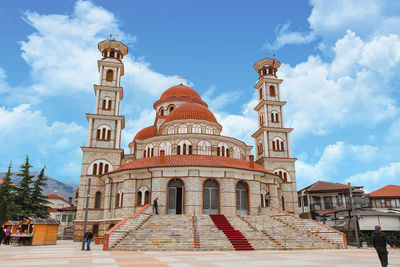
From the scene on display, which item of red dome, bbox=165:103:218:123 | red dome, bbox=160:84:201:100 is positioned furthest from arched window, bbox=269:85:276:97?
red dome, bbox=165:103:218:123

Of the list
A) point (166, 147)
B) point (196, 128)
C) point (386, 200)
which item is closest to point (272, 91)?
point (196, 128)

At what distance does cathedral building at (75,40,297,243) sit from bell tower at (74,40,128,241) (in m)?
0.10

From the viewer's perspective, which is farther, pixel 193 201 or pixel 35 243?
pixel 193 201

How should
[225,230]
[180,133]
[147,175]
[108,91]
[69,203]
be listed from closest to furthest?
1. [225,230]
2. [147,175]
3. [180,133]
4. [108,91]
5. [69,203]

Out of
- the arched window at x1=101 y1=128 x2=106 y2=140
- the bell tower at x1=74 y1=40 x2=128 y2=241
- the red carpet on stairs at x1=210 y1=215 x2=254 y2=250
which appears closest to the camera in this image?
the red carpet on stairs at x1=210 y1=215 x2=254 y2=250

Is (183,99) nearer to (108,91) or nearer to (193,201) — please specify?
(108,91)

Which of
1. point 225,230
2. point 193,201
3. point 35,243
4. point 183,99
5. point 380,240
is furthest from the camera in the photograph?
point 183,99

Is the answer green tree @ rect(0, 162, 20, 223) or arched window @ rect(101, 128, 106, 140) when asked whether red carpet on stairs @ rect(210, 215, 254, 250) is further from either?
green tree @ rect(0, 162, 20, 223)

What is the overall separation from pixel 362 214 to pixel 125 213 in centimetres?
2233

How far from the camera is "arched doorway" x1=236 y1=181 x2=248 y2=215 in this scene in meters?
29.7

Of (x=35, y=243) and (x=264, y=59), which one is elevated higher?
(x=264, y=59)

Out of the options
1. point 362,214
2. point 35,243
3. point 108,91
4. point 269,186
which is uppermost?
point 108,91

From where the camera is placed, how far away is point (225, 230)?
71.7 ft

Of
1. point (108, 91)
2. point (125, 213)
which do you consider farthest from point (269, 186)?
point (108, 91)
